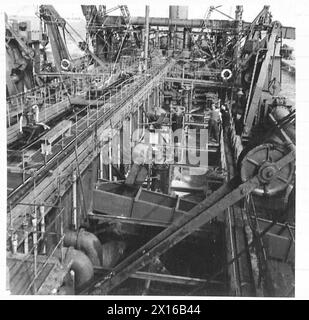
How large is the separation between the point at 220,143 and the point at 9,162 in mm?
12929

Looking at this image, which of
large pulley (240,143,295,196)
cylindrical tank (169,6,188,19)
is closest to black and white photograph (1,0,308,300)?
large pulley (240,143,295,196)

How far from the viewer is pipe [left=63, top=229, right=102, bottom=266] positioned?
11.7m

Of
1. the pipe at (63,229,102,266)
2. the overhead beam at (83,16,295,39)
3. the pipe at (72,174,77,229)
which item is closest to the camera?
the pipe at (63,229,102,266)

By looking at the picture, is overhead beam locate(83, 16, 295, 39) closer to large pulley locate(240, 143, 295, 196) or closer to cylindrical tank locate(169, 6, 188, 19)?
cylindrical tank locate(169, 6, 188, 19)

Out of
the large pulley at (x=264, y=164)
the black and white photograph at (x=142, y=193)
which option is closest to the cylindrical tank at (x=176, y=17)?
the black and white photograph at (x=142, y=193)

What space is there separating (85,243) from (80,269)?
1460 millimetres

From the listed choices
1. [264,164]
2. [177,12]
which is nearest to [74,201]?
[264,164]

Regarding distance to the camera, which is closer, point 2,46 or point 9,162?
point 2,46

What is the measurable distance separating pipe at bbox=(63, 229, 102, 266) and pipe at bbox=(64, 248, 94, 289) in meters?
1.07

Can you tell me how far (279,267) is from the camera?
11.8m
